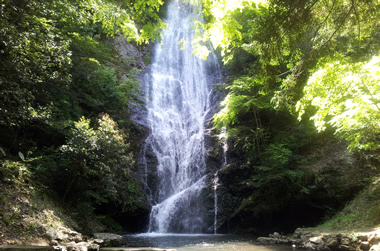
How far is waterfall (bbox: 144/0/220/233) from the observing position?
13930 millimetres

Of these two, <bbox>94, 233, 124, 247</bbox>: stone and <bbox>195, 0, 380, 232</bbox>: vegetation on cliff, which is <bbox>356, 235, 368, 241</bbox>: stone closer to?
<bbox>195, 0, 380, 232</bbox>: vegetation on cliff

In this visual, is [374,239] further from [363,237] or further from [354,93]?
[354,93]

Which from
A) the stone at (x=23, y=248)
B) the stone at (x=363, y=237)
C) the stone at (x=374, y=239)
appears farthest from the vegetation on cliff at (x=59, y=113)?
the stone at (x=363, y=237)

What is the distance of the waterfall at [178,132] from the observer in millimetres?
13930

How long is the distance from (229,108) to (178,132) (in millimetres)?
6657

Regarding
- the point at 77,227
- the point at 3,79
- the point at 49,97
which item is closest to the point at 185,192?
the point at 77,227

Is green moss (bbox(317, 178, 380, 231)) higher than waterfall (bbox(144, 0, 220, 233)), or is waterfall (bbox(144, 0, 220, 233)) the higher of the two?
waterfall (bbox(144, 0, 220, 233))

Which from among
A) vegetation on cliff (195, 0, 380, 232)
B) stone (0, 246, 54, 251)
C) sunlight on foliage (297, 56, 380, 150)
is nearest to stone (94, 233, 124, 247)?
stone (0, 246, 54, 251)

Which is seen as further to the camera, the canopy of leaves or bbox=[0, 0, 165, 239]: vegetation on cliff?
bbox=[0, 0, 165, 239]: vegetation on cliff

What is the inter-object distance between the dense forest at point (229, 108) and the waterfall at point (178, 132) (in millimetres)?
1304

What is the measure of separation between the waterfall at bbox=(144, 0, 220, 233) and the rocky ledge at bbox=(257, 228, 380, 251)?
515 centimetres

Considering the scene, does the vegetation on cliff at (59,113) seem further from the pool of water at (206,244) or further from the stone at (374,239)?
the stone at (374,239)

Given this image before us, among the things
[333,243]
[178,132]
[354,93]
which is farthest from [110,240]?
[178,132]

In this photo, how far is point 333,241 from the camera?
7539mm
